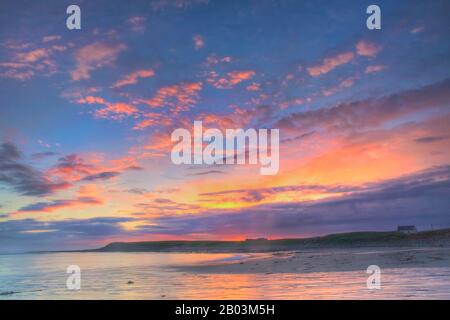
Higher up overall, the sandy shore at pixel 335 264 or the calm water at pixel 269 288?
the calm water at pixel 269 288

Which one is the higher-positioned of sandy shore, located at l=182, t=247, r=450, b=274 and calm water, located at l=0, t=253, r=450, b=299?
calm water, located at l=0, t=253, r=450, b=299

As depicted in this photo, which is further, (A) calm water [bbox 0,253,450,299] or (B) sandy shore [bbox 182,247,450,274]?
(B) sandy shore [bbox 182,247,450,274]

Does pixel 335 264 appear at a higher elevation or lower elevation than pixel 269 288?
lower

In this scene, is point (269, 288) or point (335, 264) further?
point (335, 264)

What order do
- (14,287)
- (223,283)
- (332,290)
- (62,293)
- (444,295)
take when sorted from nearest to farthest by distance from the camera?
(444,295), (332,290), (62,293), (223,283), (14,287)

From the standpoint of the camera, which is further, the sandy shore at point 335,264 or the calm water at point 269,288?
the sandy shore at point 335,264

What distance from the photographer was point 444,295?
16.3m
